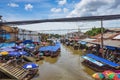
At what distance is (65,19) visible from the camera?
89.8 feet

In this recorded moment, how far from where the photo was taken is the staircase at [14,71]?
728 inches

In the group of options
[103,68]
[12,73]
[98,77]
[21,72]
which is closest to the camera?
[98,77]

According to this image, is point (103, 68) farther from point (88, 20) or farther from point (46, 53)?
point (46, 53)

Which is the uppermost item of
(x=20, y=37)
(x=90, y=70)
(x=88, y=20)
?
(x=88, y=20)

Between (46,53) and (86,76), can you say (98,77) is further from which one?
(46,53)

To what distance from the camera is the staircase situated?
60.6ft

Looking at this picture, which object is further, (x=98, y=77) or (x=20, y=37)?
(x=20, y=37)

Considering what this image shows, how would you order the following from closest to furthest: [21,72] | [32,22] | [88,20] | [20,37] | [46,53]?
[21,72] < [88,20] < [32,22] < [46,53] < [20,37]

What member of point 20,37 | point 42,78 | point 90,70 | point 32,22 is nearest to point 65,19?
point 32,22

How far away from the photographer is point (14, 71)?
65.1ft

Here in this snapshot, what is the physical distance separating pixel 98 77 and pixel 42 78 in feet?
21.0

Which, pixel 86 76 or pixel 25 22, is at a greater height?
pixel 25 22

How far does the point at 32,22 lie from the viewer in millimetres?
29578

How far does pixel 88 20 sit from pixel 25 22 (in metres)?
11.1
